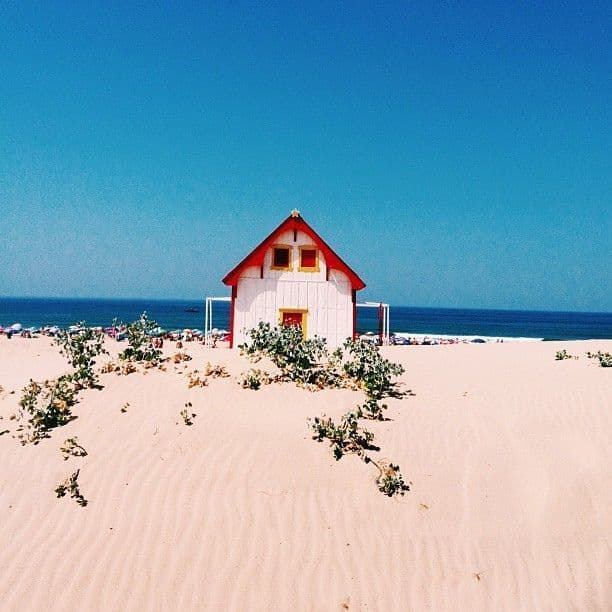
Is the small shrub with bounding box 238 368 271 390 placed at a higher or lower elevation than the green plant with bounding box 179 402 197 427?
higher

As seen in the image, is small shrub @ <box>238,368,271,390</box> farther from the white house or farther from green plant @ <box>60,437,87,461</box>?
the white house

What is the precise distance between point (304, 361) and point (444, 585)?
21.7ft

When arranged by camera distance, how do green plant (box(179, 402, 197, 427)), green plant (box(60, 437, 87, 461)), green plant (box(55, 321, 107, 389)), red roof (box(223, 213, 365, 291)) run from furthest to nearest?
red roof (box(223, 213, 365, 291))
green plant (box(55, 321, 107, 389))
green plant (box(179, 402, 197, 427))
green plant (box(60, 437, 87, 461))

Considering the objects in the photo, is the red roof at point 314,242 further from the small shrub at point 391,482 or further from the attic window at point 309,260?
the small shrub at point 391,482

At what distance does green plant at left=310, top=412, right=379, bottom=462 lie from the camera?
316 inches

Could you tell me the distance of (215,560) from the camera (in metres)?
5.88

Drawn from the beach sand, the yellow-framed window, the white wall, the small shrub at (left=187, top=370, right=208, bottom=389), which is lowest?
the beach sand

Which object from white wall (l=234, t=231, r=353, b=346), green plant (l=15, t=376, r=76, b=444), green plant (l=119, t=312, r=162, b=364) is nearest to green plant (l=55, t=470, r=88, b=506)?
green plant (l=15, t=376, r=76, b=444)

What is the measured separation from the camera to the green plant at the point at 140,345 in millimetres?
13602

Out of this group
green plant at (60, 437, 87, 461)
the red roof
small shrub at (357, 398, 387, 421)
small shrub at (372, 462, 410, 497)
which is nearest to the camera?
small shrub at (372, 462, 410, 497)

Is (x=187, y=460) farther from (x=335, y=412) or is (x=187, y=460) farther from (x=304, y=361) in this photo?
(x=304, y=361)

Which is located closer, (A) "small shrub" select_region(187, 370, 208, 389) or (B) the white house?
(A) "small shrub" select_region(187, 370, 208, 389)

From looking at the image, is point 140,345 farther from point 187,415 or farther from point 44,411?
point 187,415

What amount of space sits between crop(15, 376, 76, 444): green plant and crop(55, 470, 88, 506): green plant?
185cm
